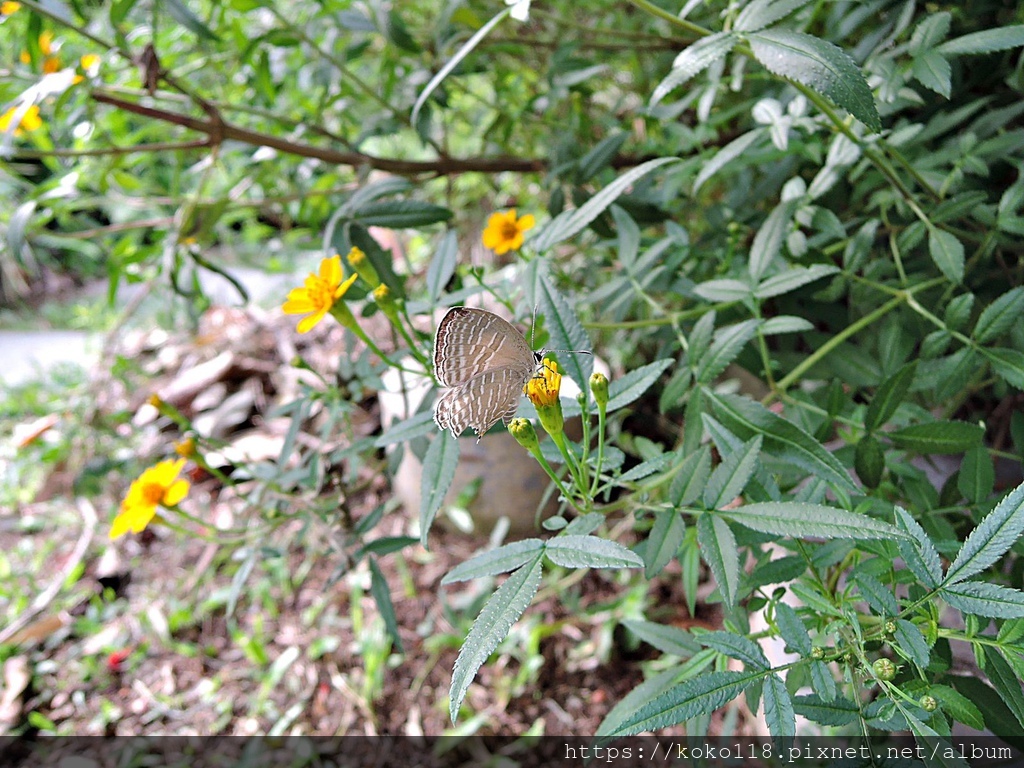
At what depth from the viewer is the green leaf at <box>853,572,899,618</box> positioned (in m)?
0.53

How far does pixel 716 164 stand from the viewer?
2.64 ft

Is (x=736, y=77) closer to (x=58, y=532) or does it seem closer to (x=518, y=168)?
(x=518, y=168)

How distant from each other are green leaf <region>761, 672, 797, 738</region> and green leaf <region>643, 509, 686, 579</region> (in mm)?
127

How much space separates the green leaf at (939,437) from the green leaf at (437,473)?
43cm

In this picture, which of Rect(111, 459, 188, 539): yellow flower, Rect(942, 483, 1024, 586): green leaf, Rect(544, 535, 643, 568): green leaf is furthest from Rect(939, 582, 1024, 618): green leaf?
Rect(111, 459, 188, 539): yellow flower

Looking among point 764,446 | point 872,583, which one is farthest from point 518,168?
point 872,583

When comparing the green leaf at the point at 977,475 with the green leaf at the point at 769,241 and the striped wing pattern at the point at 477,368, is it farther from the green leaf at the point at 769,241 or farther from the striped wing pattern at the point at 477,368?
the striped wing pattern at the point at 477,368

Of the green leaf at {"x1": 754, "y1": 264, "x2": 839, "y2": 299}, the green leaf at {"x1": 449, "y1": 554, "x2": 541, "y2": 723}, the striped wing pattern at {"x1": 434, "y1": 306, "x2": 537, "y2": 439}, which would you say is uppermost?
the striped wing pattern at {"x1": 434, "y1": 306, "x2": 537, "y2": 439}

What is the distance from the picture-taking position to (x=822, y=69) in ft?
1.87

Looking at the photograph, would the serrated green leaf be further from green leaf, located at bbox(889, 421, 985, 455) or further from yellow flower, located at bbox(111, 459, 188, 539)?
yellow flower, located at bbox(111, 459, 188, 539)

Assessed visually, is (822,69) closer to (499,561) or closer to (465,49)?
(465,49)

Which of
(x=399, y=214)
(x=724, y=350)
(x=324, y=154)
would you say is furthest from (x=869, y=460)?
(x=324, y=154)

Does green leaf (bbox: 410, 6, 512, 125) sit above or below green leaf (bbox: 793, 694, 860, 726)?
above

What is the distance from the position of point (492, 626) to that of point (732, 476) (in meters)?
0.24
